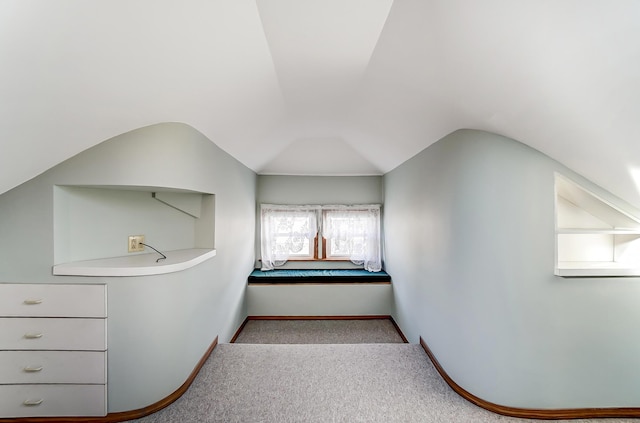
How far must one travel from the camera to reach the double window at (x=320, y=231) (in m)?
4.02

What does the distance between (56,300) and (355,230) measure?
3.35 meters

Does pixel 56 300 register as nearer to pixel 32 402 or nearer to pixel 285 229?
pixel 32 402

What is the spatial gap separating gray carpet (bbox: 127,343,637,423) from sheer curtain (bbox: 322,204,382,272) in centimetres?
180

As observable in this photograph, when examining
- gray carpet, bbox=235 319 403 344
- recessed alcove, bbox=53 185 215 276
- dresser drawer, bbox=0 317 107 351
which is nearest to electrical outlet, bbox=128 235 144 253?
recessed alcove, bbox=53 185 215 276

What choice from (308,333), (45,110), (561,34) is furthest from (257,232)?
(561,34)

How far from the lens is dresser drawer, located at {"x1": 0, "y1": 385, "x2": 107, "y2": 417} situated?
154cm

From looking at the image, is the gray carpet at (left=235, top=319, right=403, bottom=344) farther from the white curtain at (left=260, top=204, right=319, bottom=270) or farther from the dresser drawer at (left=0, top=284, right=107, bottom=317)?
the dresser drawer at (left=0, top=284, right=107, bottom=317)

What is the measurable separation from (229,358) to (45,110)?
2.08 meters

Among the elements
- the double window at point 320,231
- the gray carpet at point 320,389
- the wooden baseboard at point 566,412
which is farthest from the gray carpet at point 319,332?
the wooden baseboard at point 566,412

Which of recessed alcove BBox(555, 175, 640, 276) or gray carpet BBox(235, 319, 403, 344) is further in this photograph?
gray carpet BBox(235, 319, 403, 344)

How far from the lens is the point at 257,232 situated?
4.07 m

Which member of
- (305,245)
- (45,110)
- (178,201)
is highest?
(45,110)

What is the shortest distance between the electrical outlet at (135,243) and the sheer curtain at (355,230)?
8.32ft

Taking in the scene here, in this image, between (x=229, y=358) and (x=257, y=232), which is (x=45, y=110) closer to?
(x=229, y=358)
